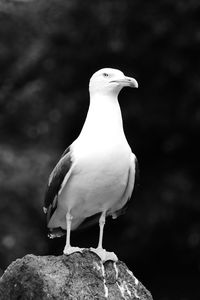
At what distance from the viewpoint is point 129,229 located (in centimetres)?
1200

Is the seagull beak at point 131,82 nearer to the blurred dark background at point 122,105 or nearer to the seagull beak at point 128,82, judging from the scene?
the seagull beak at point 128,82

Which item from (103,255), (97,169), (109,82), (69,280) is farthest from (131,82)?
(69,280)

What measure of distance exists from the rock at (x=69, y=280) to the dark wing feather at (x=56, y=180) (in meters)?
0.61

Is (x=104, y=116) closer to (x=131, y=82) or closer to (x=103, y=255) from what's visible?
(x=131, y=82)

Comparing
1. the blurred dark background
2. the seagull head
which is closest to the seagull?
the seagull head

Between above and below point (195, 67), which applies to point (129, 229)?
below

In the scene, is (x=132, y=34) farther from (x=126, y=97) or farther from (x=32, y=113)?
(x=32, y=113)

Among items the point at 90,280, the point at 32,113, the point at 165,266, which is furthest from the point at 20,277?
the point at 165,266

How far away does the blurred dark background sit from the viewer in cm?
1152

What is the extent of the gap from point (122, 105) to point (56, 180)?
5.45 metres

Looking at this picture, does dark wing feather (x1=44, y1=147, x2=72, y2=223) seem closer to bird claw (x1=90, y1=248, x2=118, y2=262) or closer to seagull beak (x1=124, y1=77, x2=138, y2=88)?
bird claw (x1=90, y1=248, x2=118, y2=262)

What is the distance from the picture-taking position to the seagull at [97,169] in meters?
6.37

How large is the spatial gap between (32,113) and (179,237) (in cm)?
288

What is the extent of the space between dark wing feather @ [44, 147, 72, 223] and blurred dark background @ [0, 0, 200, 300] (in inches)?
179
